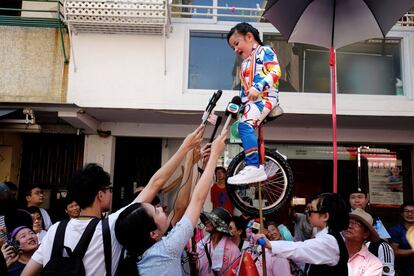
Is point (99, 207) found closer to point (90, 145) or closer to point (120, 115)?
point (120, 115)

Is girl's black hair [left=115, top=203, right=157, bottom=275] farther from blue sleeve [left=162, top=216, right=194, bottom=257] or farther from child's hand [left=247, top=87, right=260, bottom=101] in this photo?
child's hand [left=247, top=87, right=260, bottom=101]

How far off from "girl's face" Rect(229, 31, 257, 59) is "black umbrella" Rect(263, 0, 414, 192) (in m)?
0.77

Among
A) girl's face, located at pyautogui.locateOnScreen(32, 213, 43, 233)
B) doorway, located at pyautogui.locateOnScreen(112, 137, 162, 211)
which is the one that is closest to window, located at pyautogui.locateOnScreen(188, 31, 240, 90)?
doorway, located at pyautogui.locateOnScreen(112, 137, 162, 211)

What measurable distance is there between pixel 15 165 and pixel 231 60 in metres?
5.00

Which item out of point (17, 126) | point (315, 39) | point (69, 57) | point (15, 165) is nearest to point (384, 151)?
point (315, 39)

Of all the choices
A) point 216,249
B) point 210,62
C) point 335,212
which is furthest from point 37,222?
point 210,62

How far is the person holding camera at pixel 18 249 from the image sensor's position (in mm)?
3096

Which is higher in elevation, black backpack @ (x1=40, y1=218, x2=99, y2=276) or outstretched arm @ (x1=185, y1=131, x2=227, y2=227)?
outstretched arm @ (x1=185, y1=131, x2=227, y2=227)

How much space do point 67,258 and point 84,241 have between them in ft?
0.43

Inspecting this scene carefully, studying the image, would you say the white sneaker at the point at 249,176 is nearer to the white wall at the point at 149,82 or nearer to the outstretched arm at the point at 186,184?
the outstretched arm at the point at 186,184

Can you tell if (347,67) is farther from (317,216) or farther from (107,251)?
(107,251)

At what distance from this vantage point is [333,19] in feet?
14.2

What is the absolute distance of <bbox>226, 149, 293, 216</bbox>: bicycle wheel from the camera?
3.78m

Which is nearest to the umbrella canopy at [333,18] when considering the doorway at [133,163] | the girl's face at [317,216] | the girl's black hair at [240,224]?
the girl's face at [317,216]
